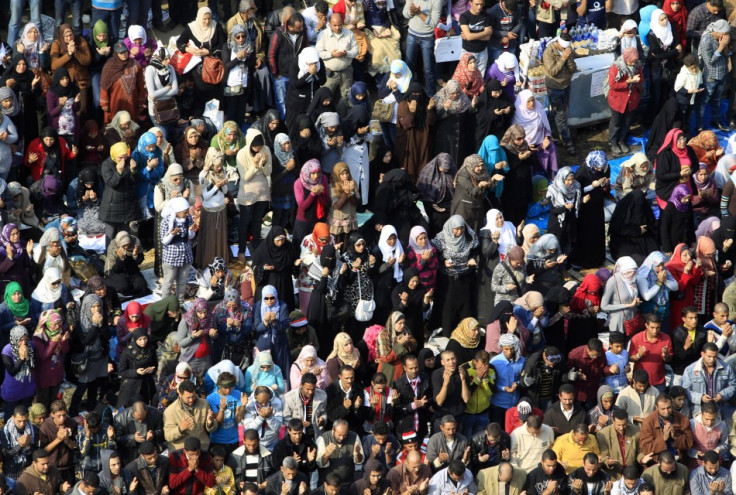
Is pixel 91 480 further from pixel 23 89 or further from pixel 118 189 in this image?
pixel 23 89

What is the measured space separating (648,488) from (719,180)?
5.47m

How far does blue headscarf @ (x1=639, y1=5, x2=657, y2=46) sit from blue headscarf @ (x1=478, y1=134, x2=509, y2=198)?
3.39m

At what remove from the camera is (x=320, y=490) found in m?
16.9

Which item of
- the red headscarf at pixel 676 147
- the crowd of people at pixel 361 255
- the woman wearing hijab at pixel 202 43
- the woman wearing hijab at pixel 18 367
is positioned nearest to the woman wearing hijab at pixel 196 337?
the crowd of people at pixel 361 255

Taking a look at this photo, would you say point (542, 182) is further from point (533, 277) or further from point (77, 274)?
point (77, 274)

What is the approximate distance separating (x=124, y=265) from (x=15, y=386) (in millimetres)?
2176

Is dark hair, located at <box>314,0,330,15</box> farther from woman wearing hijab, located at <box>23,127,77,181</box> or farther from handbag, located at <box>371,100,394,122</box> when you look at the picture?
woman wearing hijab, located at <box>23,127,77,181</box>

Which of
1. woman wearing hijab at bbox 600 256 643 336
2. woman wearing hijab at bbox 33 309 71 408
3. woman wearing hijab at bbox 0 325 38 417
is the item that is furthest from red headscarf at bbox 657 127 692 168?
woman wearing hijab at bbox 0 325 38 417

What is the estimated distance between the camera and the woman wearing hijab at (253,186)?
20.3 m

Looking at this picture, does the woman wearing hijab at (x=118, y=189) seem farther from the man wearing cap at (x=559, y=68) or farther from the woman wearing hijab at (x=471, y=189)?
the man wearing cap at (x=559, y=68)

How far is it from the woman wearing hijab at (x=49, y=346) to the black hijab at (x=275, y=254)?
222 cm

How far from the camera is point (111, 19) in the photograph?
73.0 feet

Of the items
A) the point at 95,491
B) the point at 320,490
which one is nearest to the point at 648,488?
the point at 320,490

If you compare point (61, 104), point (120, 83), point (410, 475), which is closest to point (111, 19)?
point (120, 83)
